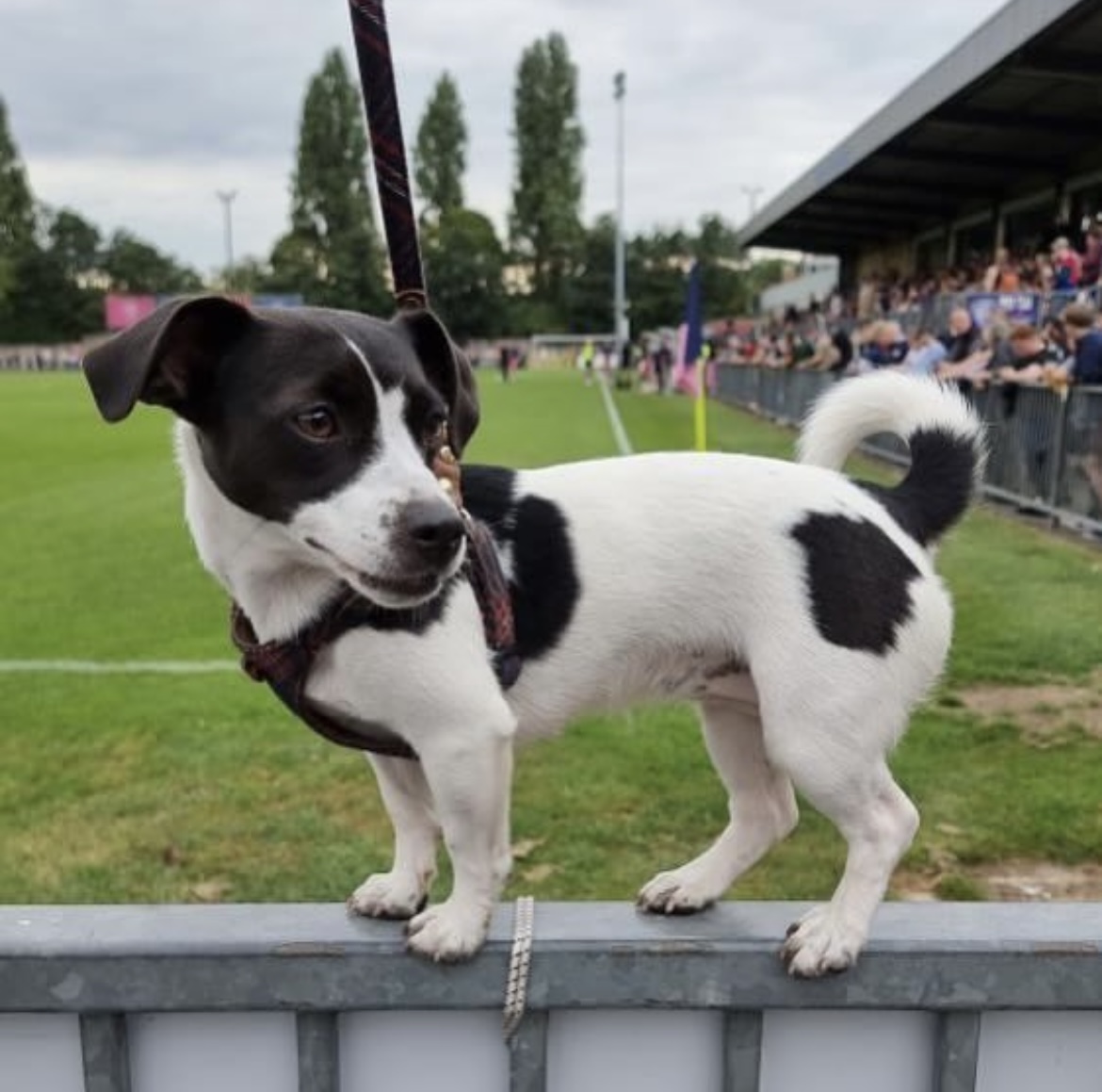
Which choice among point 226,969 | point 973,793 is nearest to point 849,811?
point 226,969

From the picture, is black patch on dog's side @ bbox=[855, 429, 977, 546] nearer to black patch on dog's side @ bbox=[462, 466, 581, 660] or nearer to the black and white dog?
the black and white dog

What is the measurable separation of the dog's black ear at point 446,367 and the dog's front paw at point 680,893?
941 mm

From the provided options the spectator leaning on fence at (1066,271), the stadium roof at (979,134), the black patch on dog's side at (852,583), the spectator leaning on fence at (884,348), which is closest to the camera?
the black patch on dog's side at (852,583)

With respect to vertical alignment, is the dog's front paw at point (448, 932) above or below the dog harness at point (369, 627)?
below

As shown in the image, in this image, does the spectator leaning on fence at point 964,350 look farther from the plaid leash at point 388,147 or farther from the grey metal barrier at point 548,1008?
the grey metal barrier at point 548,1008

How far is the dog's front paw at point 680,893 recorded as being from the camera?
2.38 m

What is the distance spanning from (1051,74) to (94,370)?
62.2 ft

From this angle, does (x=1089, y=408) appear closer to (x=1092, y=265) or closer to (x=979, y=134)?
(x=1092, y=265)

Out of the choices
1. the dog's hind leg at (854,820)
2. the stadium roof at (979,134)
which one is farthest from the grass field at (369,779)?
the stadium roof at (979,134)

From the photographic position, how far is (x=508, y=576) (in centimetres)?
228

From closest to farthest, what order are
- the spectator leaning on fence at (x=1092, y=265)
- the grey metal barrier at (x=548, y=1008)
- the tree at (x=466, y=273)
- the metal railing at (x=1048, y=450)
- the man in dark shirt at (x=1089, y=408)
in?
the grey metal barrier at (x=548, y=1008)
the man in dark shirt at (x=1089, y=408)
the metal railing at (x=1048, y=450)
the spectator leaning on fence at (x=1092, y=265)
the tree at (x=466, y=273)

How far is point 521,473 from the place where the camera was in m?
2.44

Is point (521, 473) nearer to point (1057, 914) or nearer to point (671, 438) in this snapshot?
point (1057, 914)

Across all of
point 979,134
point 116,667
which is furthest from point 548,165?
point 116,667
